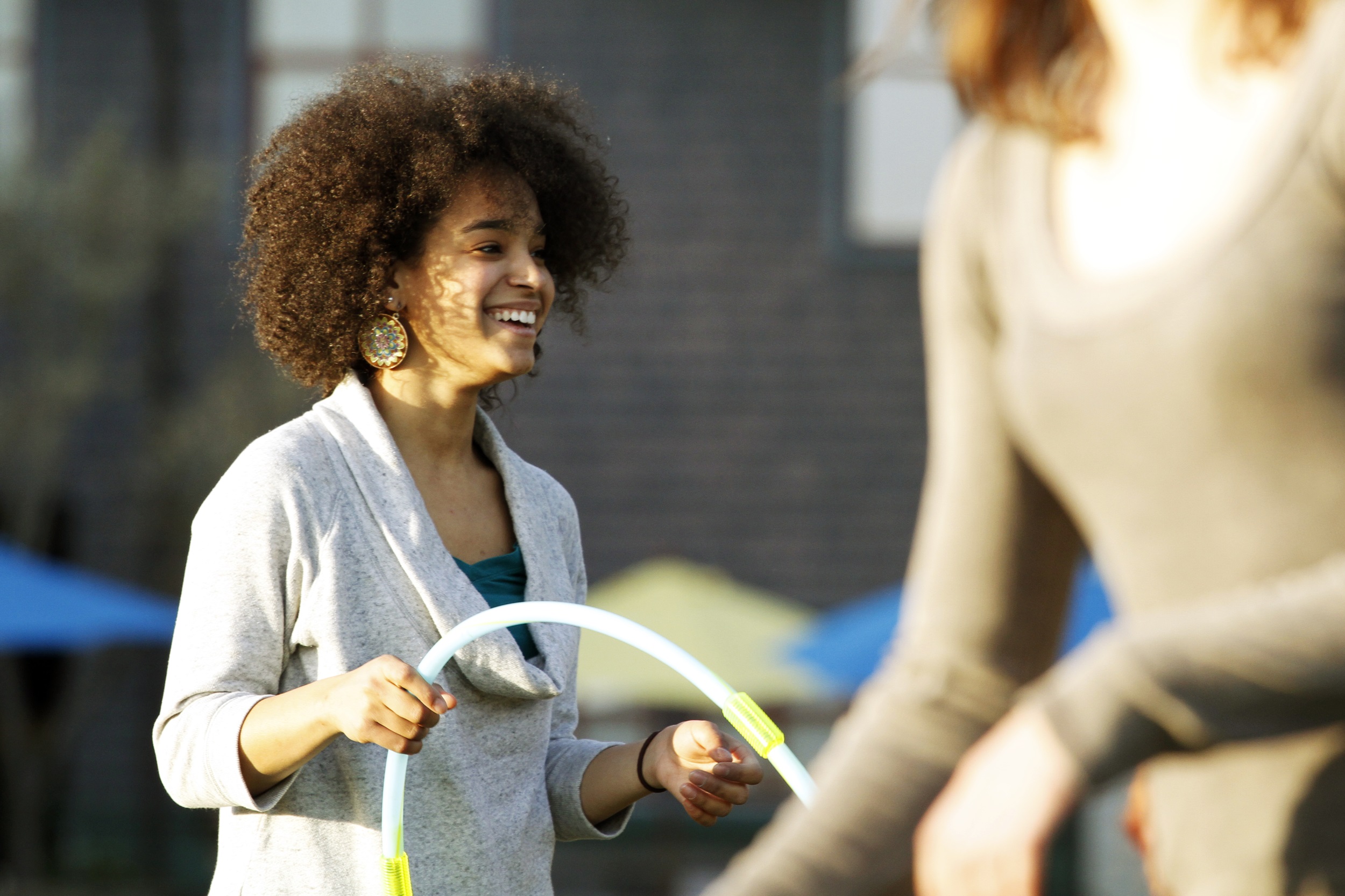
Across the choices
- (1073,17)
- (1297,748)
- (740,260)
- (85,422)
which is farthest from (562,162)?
(85,422)

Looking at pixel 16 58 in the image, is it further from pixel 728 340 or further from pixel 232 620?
pixel 232 620

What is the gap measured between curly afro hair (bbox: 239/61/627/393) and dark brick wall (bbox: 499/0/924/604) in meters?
5.82

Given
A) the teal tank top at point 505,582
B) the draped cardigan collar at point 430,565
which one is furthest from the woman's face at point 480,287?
the teal tank top at point 505,582

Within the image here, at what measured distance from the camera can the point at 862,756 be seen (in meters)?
0.97

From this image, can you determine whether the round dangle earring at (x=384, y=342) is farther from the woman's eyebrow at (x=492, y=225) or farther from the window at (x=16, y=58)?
the window at (x=16, y=58)

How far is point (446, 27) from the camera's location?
8570 millimetres

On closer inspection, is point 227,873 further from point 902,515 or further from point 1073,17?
point 902,515

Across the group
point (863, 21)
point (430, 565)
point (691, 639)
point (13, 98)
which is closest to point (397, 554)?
point (430, 565)

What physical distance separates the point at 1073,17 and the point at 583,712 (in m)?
7.80

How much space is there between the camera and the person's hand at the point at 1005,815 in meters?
0.86

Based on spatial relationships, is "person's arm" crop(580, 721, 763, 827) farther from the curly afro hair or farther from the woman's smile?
the curly afro hair

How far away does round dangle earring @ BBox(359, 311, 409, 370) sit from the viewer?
2262mm

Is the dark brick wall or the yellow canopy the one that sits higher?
A: the dark brick wall

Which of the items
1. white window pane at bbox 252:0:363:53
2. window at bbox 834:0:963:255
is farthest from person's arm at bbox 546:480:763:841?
white window pane at bbox 252:0:363:53
